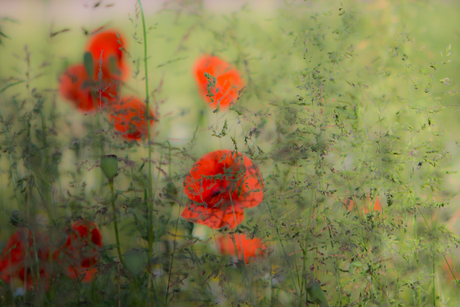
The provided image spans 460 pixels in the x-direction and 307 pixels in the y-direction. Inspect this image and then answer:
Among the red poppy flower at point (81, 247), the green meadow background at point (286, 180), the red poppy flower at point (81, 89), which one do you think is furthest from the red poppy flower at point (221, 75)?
the red poppy flower at point (81, 247)

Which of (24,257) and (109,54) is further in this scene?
(109,54)

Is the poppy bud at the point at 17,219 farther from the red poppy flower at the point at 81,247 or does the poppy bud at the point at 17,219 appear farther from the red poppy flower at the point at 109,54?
the red poppy flower at the point at 109,54

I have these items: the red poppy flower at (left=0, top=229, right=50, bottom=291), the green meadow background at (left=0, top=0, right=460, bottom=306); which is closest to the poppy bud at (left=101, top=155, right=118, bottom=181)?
the green meadow background at (left=0, top=0, right=460, bottom=306)

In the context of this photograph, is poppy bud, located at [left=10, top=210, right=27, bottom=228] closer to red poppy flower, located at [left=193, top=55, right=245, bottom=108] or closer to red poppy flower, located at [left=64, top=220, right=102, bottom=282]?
red poppy flower, located at [left=64, top=220, right=102, bottom=282]

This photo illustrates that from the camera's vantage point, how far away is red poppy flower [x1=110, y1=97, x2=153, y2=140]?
0.55m

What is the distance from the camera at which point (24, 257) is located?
1.82 ft

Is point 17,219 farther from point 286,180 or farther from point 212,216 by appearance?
point 286,180

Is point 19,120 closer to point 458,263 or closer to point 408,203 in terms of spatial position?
point 408,203

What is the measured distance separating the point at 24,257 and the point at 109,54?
0.35 m

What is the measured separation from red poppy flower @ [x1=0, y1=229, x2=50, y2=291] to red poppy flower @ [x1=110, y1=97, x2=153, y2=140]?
18cm

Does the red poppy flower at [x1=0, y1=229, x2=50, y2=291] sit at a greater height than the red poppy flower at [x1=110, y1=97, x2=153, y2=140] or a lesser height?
lesser

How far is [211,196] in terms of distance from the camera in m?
0.60

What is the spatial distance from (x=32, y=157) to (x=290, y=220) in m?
0.35

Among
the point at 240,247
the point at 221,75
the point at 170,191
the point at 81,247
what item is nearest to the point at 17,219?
the point at 81,247
